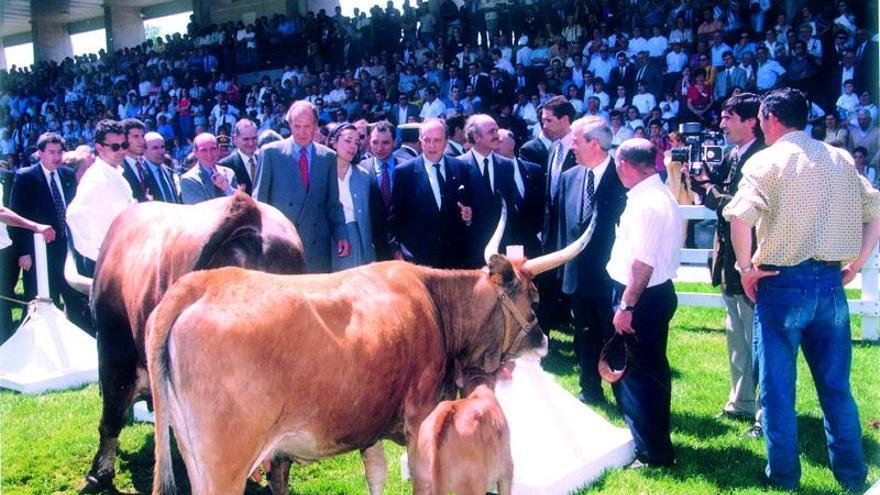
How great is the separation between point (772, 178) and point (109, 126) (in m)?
5.54

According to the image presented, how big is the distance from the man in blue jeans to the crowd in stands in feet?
28.2

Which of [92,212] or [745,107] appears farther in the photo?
[92,212]

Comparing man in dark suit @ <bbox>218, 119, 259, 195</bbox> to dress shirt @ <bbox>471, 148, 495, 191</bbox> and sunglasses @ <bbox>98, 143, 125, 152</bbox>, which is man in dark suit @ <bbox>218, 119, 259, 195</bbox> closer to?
sunglasses @ <bbox>98, 143, 125, 152</bbox>

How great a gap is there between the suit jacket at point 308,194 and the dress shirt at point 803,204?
3352mm

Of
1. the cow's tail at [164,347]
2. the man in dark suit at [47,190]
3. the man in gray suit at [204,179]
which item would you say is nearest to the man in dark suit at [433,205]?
the man in gray suit at [204,179]

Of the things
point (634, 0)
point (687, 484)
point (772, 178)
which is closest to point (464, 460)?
point (687, 484)

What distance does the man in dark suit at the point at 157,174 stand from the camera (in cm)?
824

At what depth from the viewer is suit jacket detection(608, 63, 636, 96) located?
18.0m

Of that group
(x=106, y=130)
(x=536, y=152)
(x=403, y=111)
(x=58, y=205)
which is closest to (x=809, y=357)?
(x=536, y=152)

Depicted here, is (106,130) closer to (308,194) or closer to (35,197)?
(308,194)

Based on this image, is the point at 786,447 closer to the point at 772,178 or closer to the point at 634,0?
the point at 772,178

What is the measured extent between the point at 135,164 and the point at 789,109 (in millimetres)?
6034

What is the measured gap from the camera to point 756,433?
5887 mm

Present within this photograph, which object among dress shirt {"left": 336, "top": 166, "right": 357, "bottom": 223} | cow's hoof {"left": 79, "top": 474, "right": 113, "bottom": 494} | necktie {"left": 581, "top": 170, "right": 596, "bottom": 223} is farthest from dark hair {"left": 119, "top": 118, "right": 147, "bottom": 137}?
necktie {"left": 581, "top": 170, "right": 596, "bottom": 223}
